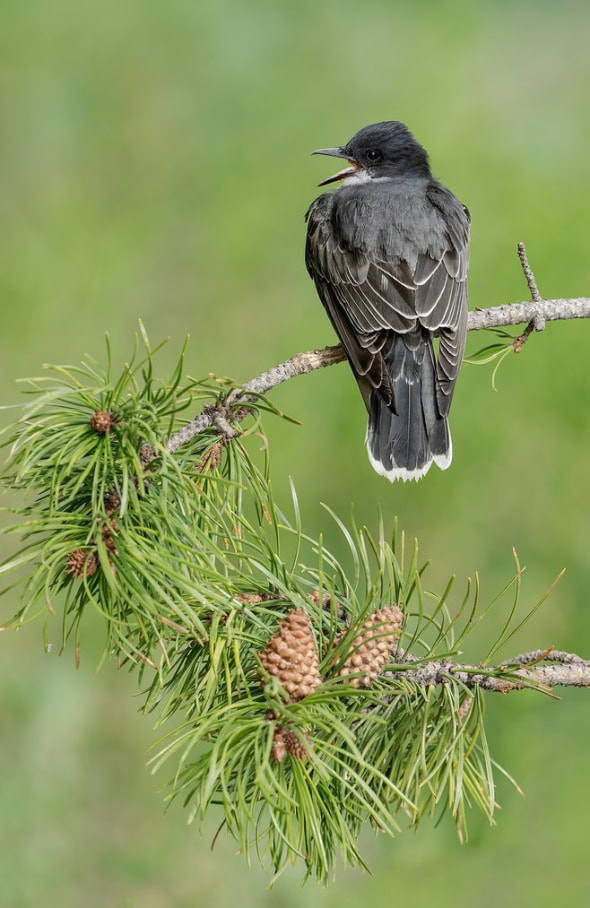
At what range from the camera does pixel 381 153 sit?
11.3ft

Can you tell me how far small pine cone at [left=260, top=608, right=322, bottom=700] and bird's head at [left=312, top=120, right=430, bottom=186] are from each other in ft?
7.58

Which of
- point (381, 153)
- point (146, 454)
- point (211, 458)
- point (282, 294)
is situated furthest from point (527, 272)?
point (282, 294)

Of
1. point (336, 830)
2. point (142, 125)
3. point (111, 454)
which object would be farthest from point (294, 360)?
point (142, 125)

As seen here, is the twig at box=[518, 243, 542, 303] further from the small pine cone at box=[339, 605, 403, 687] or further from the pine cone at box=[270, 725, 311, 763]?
the pine cone at box=[270, 725, 311, 763]

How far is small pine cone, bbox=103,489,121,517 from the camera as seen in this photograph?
145cm

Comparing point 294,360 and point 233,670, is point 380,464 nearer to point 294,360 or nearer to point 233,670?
point 294,360

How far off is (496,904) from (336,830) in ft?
6.61

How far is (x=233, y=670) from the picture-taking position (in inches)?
56.9

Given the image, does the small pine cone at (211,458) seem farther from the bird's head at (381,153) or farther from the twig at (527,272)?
the bird's head at (381,153)

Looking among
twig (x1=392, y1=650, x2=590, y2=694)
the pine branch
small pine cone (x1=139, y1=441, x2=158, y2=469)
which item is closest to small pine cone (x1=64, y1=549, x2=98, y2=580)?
the pine branch

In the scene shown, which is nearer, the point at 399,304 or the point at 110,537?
the point at 110,537

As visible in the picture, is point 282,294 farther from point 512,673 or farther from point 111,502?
point 512,673

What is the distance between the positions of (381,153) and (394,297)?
2.72 ft

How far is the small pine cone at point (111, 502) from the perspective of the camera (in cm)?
Result: 145
